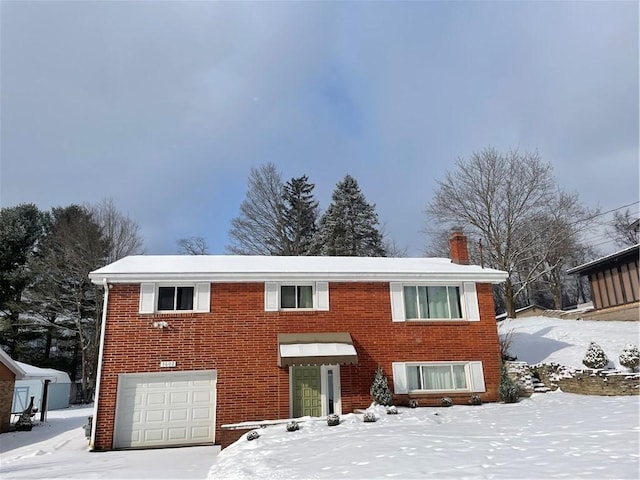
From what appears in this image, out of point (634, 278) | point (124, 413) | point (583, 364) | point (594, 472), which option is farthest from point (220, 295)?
point (634, 278)

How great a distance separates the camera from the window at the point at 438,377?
1706 centimetres

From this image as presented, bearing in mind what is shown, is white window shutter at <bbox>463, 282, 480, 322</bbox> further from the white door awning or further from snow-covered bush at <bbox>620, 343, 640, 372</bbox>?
snow-covered bush at <bbox>620, 343, 640, 372</bbox>

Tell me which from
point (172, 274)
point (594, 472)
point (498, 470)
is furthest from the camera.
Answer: point (172, 274)

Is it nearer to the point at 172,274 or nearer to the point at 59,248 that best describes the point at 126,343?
the point at 172,274

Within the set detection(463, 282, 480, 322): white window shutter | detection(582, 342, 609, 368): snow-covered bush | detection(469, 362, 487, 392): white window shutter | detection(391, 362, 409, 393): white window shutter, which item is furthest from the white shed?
detection(582, 342, 609, 368): snow-covered bush

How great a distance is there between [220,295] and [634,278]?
2387 centimetres

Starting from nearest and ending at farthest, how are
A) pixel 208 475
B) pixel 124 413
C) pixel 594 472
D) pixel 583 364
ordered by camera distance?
pixel 594 472 < pixel 208 475 < pixel 124 413 < pixel 583 364

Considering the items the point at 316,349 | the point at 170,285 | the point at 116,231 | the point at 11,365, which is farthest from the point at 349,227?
the point at 11,365

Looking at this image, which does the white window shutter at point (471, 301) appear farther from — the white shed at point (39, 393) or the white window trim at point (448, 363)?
the white shed at point (39, 393)

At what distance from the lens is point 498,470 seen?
7336 millimetres

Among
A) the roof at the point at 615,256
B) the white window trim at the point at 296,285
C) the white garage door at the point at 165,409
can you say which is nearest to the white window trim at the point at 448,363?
the white window trim at the point at 296,285

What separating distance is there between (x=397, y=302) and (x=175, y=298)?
8.45m

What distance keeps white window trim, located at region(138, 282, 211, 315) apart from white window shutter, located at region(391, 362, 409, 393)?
24.0 ft

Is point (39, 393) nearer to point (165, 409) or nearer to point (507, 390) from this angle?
point (165, 409)
